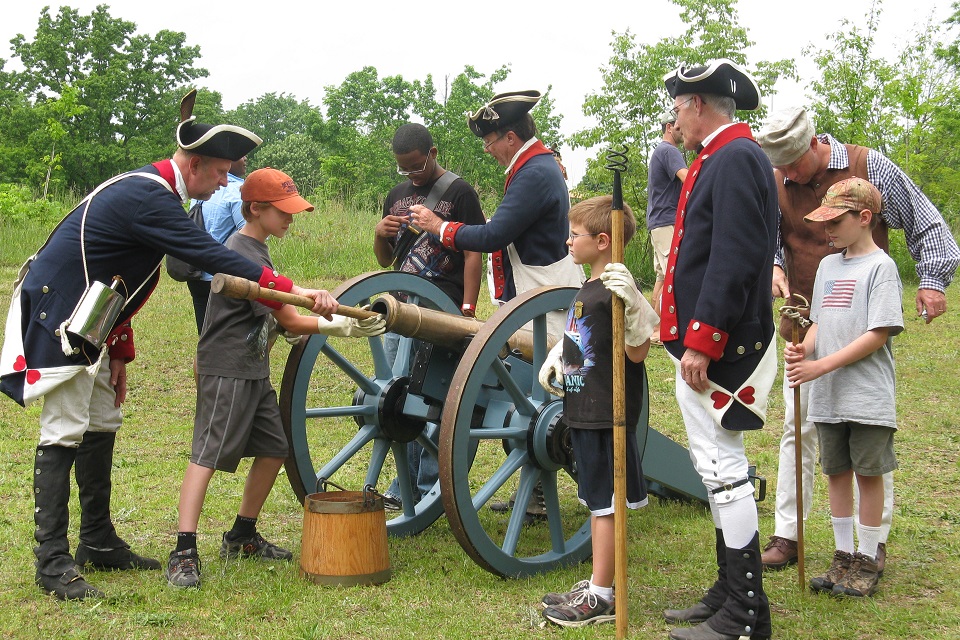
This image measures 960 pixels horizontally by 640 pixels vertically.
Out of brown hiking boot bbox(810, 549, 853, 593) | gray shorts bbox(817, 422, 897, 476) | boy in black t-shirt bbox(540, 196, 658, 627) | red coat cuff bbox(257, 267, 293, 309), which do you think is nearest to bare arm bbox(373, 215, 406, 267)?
red coat cuff bbox(257, 267, 293, 309)

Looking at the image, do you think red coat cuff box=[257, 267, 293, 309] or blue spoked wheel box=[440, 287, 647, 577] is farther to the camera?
blue spoked wheel box=[440, 287, 647, 577]

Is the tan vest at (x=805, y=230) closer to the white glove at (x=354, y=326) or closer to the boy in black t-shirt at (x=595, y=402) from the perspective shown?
the boy in black t-shirt at (x=595, y=402)

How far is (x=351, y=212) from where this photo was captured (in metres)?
16.6

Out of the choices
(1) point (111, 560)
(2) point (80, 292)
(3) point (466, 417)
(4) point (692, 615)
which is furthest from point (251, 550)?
(4) point (692, 615)

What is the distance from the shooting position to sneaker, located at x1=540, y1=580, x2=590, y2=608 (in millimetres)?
3699

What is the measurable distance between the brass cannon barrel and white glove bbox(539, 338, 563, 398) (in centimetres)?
44

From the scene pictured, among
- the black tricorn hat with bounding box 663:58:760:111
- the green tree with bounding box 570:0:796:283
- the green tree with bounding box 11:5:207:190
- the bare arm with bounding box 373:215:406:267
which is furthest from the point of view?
the green tree with bounding box 11:5:207:190

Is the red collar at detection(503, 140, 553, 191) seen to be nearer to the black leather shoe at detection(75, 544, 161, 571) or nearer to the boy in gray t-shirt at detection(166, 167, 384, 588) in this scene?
the boy in gray t-shirt at detection(166, 167, 384, 588)

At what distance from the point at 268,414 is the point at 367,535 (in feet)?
2.14

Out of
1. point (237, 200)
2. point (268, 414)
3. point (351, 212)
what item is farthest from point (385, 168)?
point (268, 414)

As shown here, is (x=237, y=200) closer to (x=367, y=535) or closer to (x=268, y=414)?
(x=268, y=414)

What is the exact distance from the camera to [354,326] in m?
4.14

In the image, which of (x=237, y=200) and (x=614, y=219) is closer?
(x=614, y=219)

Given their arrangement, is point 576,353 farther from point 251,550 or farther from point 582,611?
point 251,550
